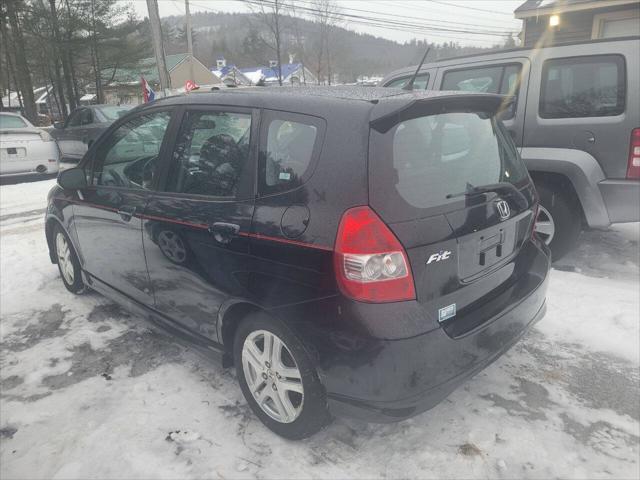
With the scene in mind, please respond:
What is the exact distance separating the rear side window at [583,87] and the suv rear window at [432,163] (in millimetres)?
2155

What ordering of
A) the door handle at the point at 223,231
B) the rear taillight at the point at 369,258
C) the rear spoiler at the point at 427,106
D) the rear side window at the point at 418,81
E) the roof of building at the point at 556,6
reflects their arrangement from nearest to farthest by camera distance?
the rear taillight at the point at 369,258 < the rear spoiler at the point at 427,106 < the door handle at the point at 223,231 < the rear side window at the point at 418,81 < the roof of building at the point at 556,6

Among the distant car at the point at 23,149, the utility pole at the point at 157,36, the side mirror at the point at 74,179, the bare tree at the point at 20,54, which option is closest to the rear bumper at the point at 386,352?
the side mirror at the point at 74,179

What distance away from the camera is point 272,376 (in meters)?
2.38

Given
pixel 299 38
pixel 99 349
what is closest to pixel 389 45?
pixel 299 38

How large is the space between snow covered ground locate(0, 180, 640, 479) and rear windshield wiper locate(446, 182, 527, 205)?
1.15 meters

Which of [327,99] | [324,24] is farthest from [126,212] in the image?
[324,24]

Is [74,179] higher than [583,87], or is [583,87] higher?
[583,87]

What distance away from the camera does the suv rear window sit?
1.99 meters

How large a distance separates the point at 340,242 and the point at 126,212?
1725mm

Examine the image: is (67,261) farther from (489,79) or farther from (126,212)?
(489,79)

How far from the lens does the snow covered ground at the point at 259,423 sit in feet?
7.47

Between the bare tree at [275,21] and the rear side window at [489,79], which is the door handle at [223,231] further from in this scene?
the bare tree at [275,21]

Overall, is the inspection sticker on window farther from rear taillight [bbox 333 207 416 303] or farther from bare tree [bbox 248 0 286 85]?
bare tree [bbox 248 0 286 85]

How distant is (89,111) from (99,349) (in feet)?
31.7
